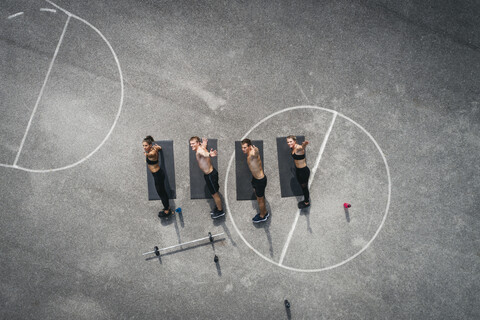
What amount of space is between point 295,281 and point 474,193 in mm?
4947

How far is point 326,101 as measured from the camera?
7250 mm

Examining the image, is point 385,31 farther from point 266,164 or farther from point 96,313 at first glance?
point 96,313

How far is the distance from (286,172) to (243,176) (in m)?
1.08

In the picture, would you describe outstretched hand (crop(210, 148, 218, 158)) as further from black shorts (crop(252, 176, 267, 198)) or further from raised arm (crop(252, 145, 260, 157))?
black shorts (crop(252, 176, 267, 198))

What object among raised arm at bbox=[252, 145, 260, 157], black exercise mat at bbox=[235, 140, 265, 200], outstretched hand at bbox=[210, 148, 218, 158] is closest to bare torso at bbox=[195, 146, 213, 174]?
outstretched hand at bbox=[210, 148, 218, 158]

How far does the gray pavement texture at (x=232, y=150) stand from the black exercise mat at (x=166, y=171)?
194mm

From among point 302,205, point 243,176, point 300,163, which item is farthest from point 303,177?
point 243,176

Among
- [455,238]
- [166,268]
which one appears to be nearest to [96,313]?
[166,268]

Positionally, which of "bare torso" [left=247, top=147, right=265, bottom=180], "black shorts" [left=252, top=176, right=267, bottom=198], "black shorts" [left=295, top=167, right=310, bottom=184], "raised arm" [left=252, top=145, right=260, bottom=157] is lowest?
"black shorts" [left=252, top=176, right=267, bottom=198]

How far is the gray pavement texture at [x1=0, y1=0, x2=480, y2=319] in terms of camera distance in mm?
7062

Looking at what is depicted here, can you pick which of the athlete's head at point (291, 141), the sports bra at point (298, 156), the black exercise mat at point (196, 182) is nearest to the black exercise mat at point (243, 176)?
the black exercise mat at point (196, 182)

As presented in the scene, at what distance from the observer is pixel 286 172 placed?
23.7 feet

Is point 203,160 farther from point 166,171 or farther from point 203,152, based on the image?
point 166,171

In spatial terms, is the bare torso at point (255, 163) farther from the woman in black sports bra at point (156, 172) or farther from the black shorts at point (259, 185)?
the woman in black sports bra at point (156, 172)
